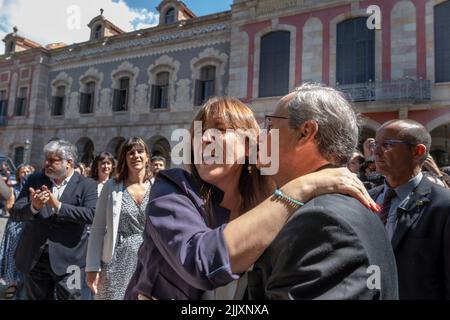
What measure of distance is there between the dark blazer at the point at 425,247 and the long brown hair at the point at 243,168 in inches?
39.1

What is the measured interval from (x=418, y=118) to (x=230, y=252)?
11.9 m

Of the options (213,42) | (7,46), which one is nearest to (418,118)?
(213,42)

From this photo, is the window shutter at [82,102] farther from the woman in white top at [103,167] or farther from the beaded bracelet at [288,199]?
the beaded bracelet at [288,199]

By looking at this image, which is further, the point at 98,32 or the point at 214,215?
the point at 98,32

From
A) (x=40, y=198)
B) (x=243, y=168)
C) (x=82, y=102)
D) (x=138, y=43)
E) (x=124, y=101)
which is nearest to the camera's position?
(x=243, y=168)

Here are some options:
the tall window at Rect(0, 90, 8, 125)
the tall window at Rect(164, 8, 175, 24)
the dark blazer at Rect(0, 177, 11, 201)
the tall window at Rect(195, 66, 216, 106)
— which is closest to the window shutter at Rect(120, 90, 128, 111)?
the tall window at Rect(164, 8, 175, 24)

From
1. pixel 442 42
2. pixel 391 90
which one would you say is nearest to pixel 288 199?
pixel 391 90

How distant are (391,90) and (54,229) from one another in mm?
10855

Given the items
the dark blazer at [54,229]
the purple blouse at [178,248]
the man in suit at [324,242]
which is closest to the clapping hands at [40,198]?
the dark blazer at [54,229]

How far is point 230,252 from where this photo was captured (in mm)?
1122

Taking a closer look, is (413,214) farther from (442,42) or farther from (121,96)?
(121,96)

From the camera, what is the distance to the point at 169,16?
57.8ft

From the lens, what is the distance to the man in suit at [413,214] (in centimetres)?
207
